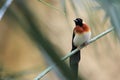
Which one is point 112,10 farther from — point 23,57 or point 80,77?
point 23,57

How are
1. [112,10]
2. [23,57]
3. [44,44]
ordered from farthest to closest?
[23,57] → [112,10] → [44,44]

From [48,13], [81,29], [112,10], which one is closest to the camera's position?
[112,10]

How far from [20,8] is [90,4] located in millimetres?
161

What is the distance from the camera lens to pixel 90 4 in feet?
1.12

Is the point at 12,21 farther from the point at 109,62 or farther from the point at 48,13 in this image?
the point at 109,62

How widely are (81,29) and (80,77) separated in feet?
3.22

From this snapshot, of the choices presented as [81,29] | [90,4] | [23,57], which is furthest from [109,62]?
[90,4]

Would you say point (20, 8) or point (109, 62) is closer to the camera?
point (20, 8)

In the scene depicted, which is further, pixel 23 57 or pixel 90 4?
pixel 23 57

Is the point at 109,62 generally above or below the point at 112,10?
below

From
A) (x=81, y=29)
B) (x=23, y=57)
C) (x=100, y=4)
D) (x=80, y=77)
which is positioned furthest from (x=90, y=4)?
(x=23, y=57)

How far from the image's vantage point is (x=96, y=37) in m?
0.32

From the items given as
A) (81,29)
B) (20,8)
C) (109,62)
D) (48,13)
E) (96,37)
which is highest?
(20,8)

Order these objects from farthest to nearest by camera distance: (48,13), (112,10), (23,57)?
(23,57)
(48,13)
(112,10)
